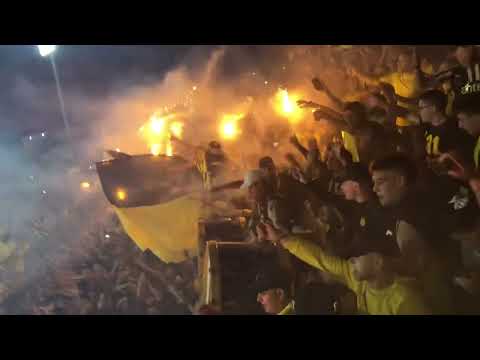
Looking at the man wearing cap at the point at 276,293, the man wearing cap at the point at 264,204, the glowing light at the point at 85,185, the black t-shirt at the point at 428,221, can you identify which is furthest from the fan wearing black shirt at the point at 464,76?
the glowing light at the point at 85,185

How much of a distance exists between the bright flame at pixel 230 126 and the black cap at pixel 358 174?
1.11m

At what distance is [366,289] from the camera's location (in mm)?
5000

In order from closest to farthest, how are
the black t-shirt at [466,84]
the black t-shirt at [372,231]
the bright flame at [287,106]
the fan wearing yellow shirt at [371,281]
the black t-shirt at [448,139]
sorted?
the fan wearing yellow shirt at [371,281] → the black t-shirt at [372,231] → the black t-shirt at [448,139] → the black t-shirt at [466,84] → the bright flame at [287,106]

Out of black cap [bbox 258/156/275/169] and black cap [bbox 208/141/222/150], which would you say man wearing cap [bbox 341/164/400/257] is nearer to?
black cap [bbox 258/156/275/169]

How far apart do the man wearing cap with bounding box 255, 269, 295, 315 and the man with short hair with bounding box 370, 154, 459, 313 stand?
0.98m

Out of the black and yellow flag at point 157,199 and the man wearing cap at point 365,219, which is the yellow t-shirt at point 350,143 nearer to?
the man wearing cap at point 365,219

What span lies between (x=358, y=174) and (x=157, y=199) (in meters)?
1.93

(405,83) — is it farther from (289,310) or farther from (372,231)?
(289,310)

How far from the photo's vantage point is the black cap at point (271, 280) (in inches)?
201
